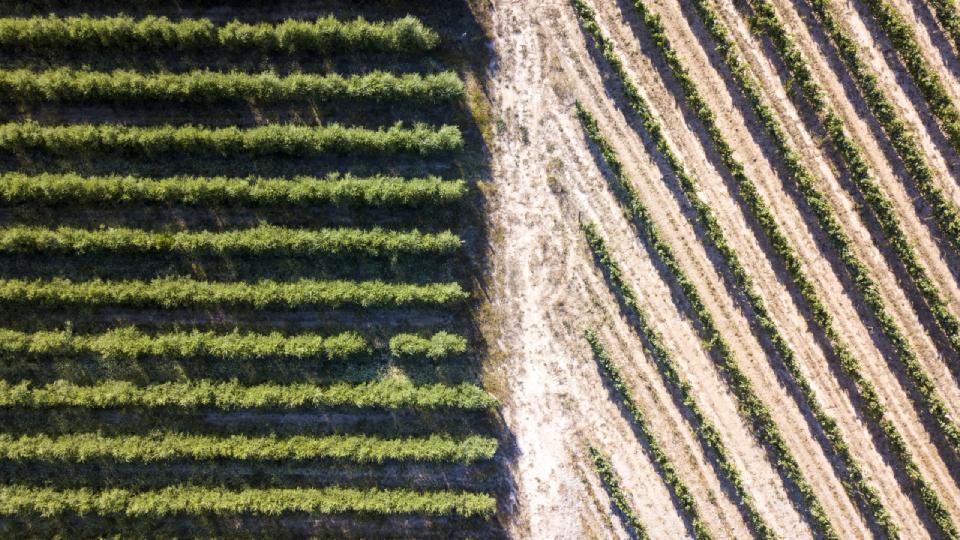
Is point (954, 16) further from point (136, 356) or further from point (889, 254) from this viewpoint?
point (136, 356)

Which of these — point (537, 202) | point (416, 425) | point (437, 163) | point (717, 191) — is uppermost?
point (437, 163)

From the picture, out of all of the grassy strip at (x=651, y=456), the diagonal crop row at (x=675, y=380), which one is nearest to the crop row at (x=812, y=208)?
the diagonal crop row at (x=675, y=380)

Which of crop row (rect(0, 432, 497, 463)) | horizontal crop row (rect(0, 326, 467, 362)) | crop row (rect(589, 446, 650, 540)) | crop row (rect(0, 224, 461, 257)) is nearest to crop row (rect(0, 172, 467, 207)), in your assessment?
crop row (rect(0, 224, 461, 257))

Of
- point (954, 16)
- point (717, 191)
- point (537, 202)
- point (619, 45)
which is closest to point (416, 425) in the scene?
point (537, 202)

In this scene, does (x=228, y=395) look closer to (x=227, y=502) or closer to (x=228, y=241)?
(x=227, y=502)

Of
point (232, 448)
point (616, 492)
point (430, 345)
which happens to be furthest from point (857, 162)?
point (232, 448)

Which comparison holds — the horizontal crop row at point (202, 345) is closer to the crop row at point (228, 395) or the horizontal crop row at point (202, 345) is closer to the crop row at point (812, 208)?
the crop row at point (228, 395)
